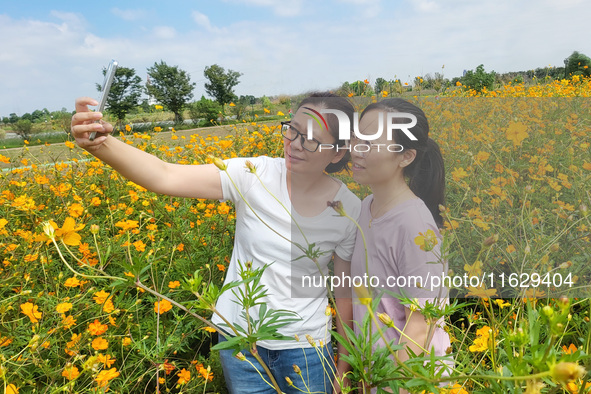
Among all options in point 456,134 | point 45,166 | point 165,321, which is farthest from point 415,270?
point 45,166

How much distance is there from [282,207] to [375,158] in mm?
417

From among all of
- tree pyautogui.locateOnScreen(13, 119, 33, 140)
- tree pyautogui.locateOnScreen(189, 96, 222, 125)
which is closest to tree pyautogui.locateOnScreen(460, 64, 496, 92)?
tree pyautogui.locateOnScreen(189, 96, 222, 125)

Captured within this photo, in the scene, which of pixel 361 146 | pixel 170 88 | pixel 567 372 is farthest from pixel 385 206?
pixel 170 88

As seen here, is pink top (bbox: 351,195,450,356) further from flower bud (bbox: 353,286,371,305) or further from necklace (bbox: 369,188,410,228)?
flower bud (bbox: 353,286,371,305)

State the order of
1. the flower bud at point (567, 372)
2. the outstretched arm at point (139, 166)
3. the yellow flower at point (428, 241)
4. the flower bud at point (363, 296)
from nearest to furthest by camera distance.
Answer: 1. the flower bud at point (567, 372)
2. the flower bud at point (363, 296)
3. the yellow flower at point (428, 241)
4. the outstretched arm at point (139, 166)

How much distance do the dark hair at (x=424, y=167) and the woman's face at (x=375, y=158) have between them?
2 cm

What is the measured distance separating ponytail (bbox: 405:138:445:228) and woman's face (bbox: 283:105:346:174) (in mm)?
149

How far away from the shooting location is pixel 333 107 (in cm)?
81

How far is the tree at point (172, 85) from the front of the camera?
81.0ft

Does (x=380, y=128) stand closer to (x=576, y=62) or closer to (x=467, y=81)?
(x=467, y=81)

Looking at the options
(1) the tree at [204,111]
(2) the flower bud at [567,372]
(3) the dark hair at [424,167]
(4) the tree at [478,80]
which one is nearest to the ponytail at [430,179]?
(3) the dark hair at [424,167]

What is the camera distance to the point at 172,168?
3.31ft

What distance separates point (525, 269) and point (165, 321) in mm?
1100

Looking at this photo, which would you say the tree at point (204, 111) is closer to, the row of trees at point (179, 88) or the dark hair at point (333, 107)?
the row of trees at point (179, 88)
